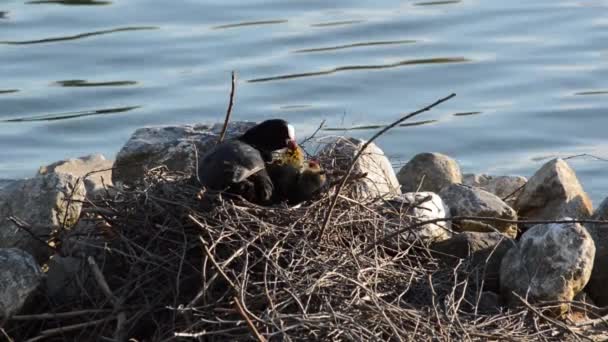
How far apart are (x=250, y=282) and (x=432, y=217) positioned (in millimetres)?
1514

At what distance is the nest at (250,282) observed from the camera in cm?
629

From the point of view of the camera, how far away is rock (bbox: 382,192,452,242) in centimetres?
727

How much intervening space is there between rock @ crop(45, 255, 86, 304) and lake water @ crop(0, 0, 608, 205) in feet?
16.3

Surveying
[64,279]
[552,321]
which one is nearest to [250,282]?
[64,279]

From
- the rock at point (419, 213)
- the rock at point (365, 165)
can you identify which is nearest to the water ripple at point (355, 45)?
the rock at point (365, 165)

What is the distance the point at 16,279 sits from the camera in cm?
679

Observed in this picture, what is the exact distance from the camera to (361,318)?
6328 mm

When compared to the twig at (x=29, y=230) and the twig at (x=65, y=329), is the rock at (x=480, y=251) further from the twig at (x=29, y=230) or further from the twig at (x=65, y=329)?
the twig at (x=29, y=230)

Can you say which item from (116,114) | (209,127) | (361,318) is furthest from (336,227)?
(116,114)

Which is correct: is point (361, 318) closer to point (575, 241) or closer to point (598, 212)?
point (575, 241)

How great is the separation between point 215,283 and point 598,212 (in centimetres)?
260

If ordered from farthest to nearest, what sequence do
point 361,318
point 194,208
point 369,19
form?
1. point 369,19
2. point 194,208
3. point 361,318

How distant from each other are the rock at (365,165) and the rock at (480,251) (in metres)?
0.42

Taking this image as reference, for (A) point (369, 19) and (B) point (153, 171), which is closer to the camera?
(B) point (153, 171)
